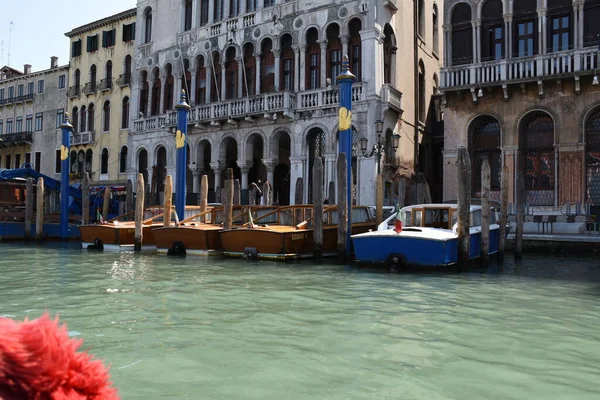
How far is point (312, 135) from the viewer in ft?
63.9

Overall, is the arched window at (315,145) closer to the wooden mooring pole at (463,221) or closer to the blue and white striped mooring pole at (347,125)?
the blue and white striped mooring pole at (347,125)

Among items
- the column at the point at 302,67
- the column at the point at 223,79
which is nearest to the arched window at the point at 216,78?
the column at the point at 223,79

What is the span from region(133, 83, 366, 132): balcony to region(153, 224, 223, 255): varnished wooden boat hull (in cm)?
714

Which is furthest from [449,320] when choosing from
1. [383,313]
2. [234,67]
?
[234,67]

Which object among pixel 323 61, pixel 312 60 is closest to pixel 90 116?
pixel 312 60

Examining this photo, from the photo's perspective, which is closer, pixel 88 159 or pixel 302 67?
pixel 302 67

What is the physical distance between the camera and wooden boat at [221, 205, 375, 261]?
37.7 ft

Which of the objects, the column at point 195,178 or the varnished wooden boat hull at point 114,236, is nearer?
the varnished wooden boat hull at point 114,236

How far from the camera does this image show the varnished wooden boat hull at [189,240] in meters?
12.7

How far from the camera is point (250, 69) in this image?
69.3ft

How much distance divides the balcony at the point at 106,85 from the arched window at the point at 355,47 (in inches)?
517

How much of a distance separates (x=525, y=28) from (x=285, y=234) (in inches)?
405

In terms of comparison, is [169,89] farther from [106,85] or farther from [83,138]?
[83,138]

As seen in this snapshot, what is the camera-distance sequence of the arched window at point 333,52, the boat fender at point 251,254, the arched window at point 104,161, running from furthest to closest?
the arched window at point 104,161 < the arched window at point 333,52 < the boat fender at point 251,254
